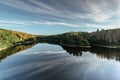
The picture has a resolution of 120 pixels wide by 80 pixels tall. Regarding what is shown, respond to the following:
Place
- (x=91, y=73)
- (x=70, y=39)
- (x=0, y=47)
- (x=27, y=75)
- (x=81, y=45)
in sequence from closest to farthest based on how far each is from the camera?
(x=27, y=75)
(x=91, y=73)
(x=0, y=47)
(x=81, y=45)
(x=70, y=39)

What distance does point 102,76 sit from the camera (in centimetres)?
5966

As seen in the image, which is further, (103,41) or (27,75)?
(103,41)

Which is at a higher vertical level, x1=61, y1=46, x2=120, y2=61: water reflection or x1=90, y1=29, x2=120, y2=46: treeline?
Answer: x1=90, y1=29, x2=120, y2=46: treeline

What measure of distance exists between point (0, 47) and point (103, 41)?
11112 cm

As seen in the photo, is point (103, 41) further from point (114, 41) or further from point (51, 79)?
point (51, 79)

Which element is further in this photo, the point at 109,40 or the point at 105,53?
the point at 109,40

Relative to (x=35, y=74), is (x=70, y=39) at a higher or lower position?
higher

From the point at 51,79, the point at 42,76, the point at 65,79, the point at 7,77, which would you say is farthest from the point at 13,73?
the point at 65,79

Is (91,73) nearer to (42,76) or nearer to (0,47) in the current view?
(42,76)

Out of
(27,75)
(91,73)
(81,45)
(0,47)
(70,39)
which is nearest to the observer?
(27,75)

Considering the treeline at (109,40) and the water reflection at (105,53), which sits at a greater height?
the treeline at (109,40)

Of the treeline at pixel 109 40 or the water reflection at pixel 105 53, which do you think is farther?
the treeline at pixel 109 40

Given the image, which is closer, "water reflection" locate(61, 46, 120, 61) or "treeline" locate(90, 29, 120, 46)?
"water reflection" locate(61, 46, 120, 61)

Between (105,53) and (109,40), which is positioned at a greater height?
(109,40)
